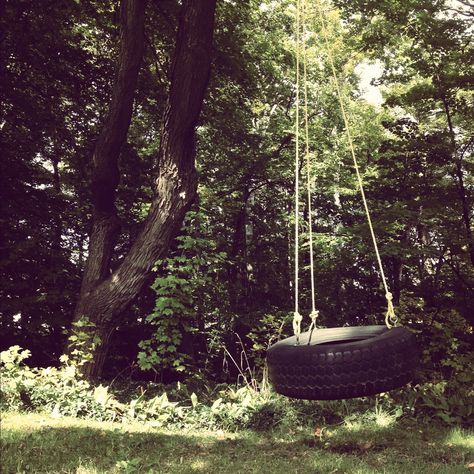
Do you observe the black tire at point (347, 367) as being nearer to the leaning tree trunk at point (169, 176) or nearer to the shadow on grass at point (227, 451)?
the shadow on grass at point (227, 451)

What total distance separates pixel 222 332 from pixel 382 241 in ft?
17.3

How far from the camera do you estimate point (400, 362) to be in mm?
2746

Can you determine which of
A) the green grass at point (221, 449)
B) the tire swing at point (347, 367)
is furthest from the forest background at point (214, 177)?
the tire swing at point (347, 367)

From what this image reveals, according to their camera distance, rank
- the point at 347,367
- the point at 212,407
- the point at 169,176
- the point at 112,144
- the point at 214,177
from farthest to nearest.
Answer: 1. the point at 214,177
2. the point at 112,144
3. the point at 169,176
4. the point at 212,407
5. the point at 347,367

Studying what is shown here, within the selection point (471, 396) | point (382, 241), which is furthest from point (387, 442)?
point (382, 241)

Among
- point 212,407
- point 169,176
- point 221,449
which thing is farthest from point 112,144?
point 221,449

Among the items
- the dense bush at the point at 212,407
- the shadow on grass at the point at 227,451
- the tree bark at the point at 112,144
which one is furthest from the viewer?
the tree bark at the point at 112,144

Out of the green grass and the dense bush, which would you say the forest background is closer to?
the dense bush

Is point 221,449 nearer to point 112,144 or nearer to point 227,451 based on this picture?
point 227,451

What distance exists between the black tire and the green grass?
1.56 metres

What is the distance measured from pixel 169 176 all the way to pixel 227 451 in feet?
12.0

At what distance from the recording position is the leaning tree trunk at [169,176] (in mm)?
5738

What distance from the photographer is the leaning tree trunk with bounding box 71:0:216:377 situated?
5.74 meters

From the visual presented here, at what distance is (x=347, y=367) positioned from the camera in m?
2.62
